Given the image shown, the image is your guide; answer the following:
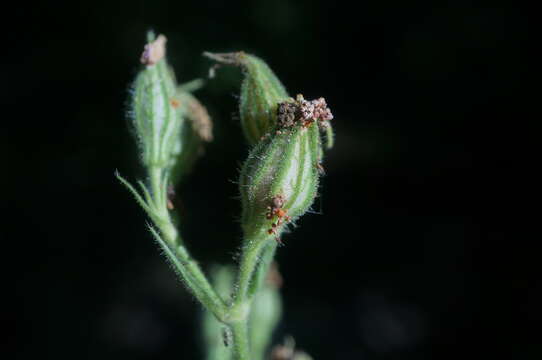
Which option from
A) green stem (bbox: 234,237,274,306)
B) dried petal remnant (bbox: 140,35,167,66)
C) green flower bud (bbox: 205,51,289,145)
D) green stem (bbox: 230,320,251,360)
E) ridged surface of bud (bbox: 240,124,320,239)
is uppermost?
dried petal remnant (bbox: 140,35,167,66)

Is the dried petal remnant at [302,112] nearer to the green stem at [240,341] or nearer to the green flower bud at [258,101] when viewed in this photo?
the green flower bud at [258,101]

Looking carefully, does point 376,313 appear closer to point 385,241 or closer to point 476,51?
point 385,241

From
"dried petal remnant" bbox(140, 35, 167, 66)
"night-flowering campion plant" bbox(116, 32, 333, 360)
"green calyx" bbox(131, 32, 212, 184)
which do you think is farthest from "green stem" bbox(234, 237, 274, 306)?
"dried petal remnant" bbox(140, 35, 167, 66)

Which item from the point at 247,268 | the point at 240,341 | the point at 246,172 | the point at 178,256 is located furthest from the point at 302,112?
the point at 240,341

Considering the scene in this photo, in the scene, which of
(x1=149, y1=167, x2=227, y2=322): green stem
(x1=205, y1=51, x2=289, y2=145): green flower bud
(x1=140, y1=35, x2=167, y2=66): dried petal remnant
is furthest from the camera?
(x1=140, y1=35, x2=167, y2=66): dried petal remnant

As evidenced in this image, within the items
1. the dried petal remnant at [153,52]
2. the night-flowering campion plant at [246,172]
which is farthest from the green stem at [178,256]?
the dried petal remnant at [153,52]

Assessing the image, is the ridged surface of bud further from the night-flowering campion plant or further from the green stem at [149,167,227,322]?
the green stem at [149,167,227,322]

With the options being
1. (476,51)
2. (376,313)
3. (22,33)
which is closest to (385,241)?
(376,313)

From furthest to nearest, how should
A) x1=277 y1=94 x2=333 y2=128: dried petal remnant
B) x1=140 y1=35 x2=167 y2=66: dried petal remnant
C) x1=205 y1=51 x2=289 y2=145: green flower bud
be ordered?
x1=140 y1=35 x2=167 y2=66: dried petal remnant
x1=205 y1=51 x2=289 y2=145: green flower bud
x1=277 y1=94 x2=333 y2=128: dried petal remnant
